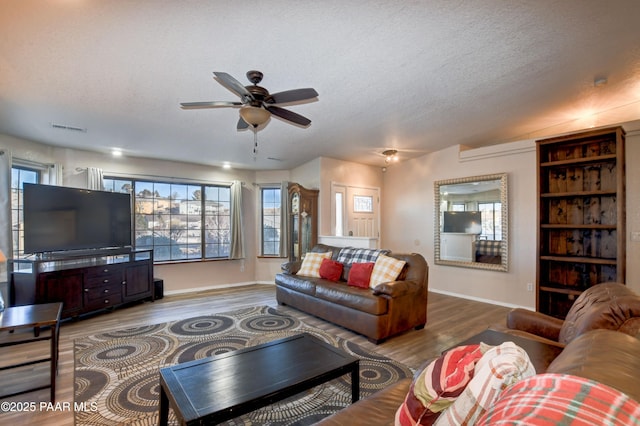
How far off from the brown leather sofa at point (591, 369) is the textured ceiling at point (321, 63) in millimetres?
2056

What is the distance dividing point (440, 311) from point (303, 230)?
109 inches

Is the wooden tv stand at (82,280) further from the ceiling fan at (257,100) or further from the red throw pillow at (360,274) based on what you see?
the red throw pillow at (360,274)

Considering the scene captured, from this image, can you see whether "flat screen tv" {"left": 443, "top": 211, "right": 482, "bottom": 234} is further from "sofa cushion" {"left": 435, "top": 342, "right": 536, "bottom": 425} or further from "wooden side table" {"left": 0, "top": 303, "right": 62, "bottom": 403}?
"wooden side table" {"left": 0, "top": 303, "right": 62, "bottom": 403}

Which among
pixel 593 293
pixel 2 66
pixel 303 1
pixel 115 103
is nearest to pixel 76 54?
pixel 2 66

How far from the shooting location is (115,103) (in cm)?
309

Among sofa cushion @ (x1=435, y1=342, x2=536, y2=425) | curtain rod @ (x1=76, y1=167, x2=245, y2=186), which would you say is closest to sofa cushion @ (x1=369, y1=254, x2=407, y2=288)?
sofa cushion @ (x1=435, y1=342, x2=536, y2=425)

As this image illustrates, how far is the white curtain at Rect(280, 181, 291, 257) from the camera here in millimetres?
6070

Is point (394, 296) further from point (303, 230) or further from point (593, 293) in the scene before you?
point (303, 230)

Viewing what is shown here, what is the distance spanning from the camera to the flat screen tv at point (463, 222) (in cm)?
502

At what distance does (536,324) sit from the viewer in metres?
2.25

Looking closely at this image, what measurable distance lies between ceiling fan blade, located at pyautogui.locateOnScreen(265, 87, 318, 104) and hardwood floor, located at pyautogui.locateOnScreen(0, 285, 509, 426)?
253cm

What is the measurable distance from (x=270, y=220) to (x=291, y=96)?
14.5ft

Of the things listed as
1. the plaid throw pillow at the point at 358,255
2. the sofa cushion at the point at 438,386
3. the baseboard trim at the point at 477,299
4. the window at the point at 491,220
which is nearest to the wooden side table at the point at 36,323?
the sofa cushion at the point at 438,386

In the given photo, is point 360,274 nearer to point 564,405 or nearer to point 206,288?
point 564,405
